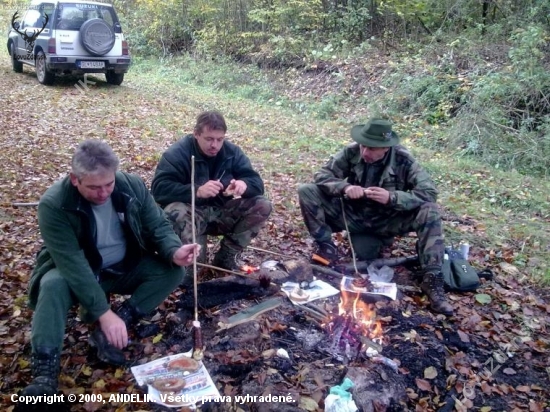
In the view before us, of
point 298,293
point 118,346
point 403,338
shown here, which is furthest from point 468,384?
point 118,346

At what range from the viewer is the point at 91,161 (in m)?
2.93

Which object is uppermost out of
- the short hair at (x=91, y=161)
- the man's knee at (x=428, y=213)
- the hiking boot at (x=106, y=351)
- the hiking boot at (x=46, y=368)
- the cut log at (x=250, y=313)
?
the short hair at (x=91, y=161)

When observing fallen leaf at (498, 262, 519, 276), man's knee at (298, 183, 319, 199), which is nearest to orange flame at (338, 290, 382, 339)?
man's knee at (298, 183, 319, 199)

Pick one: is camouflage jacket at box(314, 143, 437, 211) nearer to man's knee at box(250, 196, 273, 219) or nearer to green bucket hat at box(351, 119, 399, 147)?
green bucket hat at box(351, 119, 399, 147)

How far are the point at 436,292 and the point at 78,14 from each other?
11.0 metres

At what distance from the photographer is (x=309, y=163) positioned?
317 inches

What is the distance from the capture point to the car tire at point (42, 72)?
12.3 meters

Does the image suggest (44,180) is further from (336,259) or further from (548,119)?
(548,119)

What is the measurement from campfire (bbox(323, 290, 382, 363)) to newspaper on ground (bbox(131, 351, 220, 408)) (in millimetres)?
866

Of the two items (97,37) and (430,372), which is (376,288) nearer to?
(430,372)

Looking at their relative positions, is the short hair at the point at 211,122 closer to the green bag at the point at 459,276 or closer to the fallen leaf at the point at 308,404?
the fallen leaf at the point at 308,404

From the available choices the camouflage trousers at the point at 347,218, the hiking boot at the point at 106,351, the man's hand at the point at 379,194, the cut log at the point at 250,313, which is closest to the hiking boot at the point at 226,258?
the cut log at the point at 250,313

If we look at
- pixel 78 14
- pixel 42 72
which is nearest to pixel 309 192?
pixel 78 14

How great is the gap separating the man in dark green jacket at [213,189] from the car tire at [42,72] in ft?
31.2
